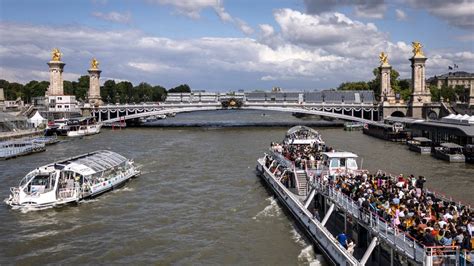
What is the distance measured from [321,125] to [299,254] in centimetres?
7346

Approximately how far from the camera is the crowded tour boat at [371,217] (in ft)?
43.2

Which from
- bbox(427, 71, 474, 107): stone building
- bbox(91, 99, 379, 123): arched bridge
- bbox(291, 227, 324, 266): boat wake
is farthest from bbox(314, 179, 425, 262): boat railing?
bbox(427, 71, 474, 107): stone building

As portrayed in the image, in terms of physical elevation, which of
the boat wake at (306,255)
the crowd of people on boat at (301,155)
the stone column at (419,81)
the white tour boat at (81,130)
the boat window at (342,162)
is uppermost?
the stone column at (419,81)

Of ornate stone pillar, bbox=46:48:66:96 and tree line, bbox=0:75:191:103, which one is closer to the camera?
ornate stone pillar, bbox=46:48:66:96

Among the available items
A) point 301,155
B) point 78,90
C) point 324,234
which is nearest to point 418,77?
point 301,155

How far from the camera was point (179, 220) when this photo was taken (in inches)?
999

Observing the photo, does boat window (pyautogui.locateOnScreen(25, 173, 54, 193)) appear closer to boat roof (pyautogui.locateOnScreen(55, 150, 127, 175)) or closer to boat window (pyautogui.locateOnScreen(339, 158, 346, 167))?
boat roof (pyautogui.locateOnScreen(55, 150, 127, 175))

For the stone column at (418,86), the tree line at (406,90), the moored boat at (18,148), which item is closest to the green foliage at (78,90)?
the tree line at (406,90)

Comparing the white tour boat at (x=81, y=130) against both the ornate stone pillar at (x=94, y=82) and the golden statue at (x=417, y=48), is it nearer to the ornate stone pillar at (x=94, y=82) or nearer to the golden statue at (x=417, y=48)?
the ornate stone pillar at (x=94, y=82)

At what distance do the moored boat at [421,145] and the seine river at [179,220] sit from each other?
438 centimetres

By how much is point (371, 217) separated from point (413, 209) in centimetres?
157

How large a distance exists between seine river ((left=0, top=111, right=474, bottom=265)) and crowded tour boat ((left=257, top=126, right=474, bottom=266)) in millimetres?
1212

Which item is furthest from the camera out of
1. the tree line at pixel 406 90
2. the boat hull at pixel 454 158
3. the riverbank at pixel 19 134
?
the tree line at pixel 406 90

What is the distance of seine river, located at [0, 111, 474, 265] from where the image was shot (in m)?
20.2
